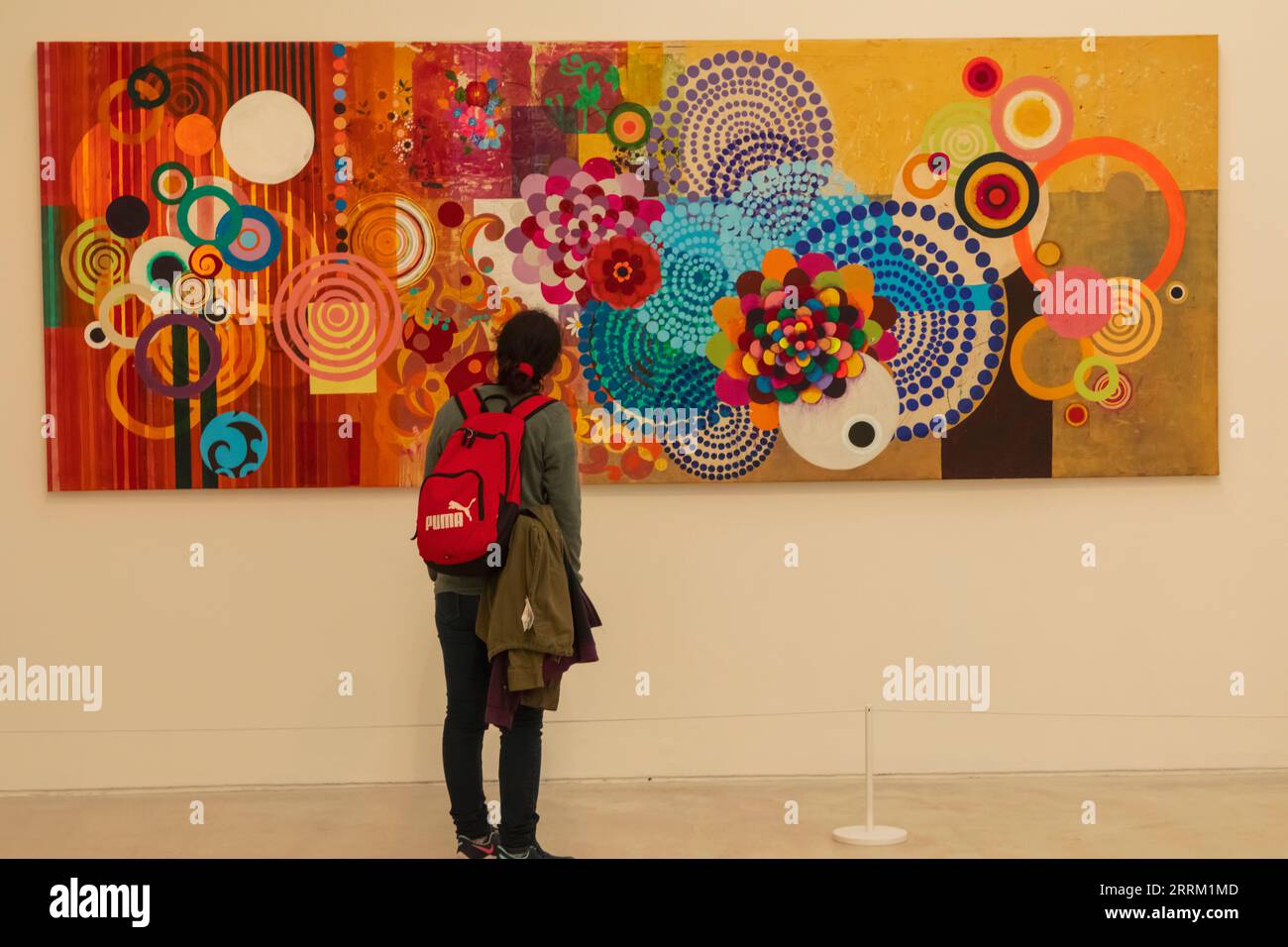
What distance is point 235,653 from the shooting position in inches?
165

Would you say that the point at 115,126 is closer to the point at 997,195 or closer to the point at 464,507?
the point at 464,507

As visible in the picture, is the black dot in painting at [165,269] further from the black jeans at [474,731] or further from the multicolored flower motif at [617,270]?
the black jeans at [474,731]

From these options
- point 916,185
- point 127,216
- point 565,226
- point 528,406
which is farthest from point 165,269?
point 916,185

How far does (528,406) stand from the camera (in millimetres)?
3172

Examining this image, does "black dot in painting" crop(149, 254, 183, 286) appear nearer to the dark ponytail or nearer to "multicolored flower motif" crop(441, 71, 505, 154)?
"multicolored flower motif" crop(441, 71, 505, 154)

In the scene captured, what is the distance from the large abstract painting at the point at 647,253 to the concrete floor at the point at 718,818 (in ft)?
2.96

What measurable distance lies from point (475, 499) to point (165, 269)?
1.60 metres

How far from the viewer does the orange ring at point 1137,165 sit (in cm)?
421

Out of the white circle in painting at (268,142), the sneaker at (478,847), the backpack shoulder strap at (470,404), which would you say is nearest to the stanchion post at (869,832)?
the sneaker at (478,847)

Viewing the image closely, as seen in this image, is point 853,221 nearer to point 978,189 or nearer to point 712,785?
point 978,189

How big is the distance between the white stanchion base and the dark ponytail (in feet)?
4.51
